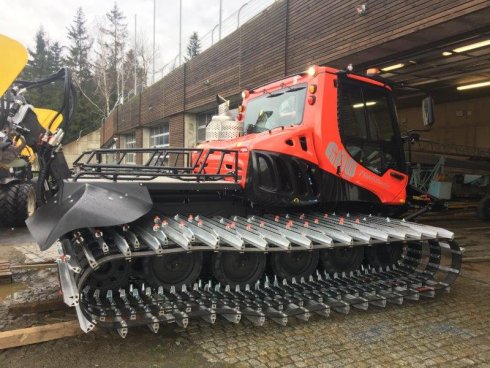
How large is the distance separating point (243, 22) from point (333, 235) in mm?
9829

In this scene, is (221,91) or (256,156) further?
(221,91)

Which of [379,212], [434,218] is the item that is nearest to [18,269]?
[379,212]

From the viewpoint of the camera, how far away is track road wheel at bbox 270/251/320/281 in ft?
13.3

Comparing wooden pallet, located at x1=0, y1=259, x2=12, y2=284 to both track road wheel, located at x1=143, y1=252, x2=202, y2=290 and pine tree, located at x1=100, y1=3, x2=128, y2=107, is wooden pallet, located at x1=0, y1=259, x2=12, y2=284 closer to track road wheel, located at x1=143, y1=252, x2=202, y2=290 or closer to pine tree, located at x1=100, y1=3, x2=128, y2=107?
track road wheel, located at x1=143, y1=252, x2=202, y2=290

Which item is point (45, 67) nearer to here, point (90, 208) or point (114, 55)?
point (114, 55)

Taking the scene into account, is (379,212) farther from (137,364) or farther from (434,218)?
(434,218)

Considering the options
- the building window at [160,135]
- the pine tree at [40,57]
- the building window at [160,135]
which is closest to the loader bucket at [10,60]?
the building window at [160,135]

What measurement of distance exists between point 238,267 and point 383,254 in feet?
6.03

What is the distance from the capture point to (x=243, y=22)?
39.7 ft

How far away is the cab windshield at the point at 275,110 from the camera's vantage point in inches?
180

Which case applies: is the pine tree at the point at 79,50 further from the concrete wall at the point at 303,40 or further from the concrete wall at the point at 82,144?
the concrete wall at the point at 303,40

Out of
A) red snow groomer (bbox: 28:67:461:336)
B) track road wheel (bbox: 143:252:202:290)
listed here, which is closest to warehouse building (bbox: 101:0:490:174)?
red snow groomer (bbox: 28:67:461:336)

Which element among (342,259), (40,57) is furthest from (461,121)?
(40,57)

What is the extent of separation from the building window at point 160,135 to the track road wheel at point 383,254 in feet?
52.1
